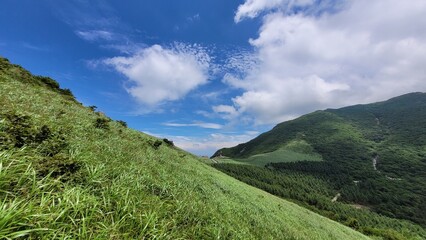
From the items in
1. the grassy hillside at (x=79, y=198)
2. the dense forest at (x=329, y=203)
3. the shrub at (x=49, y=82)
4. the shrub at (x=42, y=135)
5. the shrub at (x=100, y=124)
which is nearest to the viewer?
the grassy hillside at (x=79, y=198)

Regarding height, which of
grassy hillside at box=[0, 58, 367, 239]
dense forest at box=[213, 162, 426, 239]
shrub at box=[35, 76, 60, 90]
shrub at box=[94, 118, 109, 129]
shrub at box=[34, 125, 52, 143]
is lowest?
dense forest at box=[213, 162, 426, 239]

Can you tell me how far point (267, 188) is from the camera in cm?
15962

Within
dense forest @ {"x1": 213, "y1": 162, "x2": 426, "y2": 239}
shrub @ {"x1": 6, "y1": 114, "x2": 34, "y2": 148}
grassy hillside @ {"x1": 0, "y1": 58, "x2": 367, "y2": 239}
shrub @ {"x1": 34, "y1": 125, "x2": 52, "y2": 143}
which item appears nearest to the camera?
grassy hillside @ {"x1": 0, "y1": 58, "x2": 367, "y2": 239}

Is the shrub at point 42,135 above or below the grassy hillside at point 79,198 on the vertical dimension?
above

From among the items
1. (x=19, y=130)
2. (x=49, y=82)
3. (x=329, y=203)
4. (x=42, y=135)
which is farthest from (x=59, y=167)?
(x=329, y=203)

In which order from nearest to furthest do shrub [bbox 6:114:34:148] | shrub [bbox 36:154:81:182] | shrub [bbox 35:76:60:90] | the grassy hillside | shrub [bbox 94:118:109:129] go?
the grassy hillside, shrub [bbox 36:154:81:182], shrub [bbox 6:114:34:148], shrub [bbox 94:118:109:129], shrub [bbox 35:76:60:90]

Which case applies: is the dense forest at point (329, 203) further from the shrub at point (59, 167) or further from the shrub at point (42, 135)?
the shrub at point (42, 135)

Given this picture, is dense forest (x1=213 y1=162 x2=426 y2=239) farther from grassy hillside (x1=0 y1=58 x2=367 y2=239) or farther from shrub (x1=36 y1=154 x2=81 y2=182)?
shrub (x1=36 y1=154 x2=81 y2=182)

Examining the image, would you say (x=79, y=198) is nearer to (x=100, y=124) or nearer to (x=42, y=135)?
(x=42, y=135)

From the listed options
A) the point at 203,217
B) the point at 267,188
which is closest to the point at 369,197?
the point at 267,188

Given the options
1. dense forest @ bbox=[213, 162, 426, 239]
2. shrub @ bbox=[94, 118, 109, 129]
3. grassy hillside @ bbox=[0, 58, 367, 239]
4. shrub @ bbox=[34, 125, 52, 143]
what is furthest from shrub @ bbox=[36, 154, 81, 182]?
dense forest @ bbox=[213, 162, 426, 239]

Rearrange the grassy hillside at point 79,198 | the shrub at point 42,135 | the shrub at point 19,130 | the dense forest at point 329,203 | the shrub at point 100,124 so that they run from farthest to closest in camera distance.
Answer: the dense forest at point 329,203
the shrub at point 100,124
the shrub at point 42,135
the shrub at point 19,130
the grassy hillside at point 79,198

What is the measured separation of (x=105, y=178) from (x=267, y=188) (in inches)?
6333

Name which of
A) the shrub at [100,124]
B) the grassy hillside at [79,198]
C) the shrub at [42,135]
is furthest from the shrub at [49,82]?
the shrub at [42,135]
